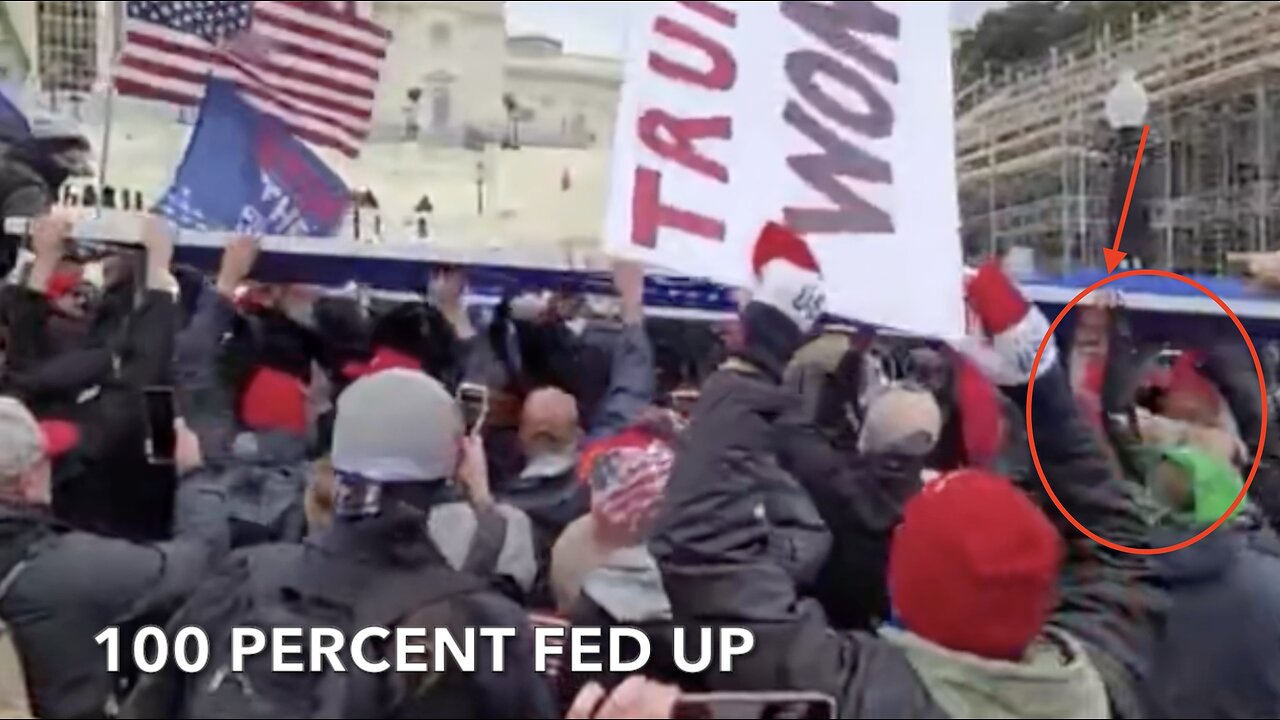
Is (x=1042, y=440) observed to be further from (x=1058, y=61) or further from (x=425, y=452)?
(x=1058, y=61)

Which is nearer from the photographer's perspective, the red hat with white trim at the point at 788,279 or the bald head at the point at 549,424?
the red hat with white trim at the point at 788,279

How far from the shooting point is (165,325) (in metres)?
4.66

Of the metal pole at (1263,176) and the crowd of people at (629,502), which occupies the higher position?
the metal pole at (1263,176)

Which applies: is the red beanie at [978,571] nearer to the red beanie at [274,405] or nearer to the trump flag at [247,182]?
the red beanie at [274,405]

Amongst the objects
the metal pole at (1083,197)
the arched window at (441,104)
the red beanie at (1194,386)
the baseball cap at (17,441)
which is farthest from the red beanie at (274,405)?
the arched window at (441,104)

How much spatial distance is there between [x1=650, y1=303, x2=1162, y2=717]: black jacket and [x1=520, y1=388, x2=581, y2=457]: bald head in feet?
4.52

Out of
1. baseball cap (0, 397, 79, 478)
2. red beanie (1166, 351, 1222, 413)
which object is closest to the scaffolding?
red beanie (1166, 351, 1222, 413)

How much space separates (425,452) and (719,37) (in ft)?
4.59

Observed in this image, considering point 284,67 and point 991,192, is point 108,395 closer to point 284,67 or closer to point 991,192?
point 284,67

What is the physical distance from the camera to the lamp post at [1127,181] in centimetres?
546

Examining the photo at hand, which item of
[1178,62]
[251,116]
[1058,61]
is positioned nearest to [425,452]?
[251,116]

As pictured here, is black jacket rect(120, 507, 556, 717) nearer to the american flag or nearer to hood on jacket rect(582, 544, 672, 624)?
hood on jacket rect(582, 544, 672, 624)

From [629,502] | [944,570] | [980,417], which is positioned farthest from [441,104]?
[944,570]

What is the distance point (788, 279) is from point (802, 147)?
0.77 metres
